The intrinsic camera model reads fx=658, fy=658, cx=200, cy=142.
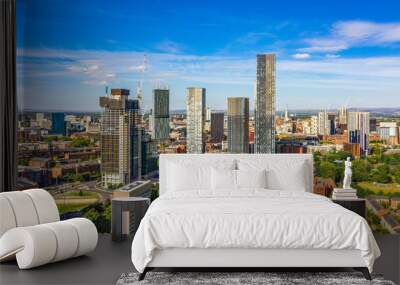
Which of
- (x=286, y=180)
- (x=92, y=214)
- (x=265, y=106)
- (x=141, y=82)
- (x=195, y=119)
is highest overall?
(x=141, y=82)

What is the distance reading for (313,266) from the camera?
5.38m

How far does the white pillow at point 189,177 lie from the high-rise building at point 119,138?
40.0 inches

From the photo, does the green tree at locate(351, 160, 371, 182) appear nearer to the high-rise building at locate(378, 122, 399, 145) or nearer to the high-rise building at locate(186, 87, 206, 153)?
the high-rise building at locate(378, 122, 399, 145)

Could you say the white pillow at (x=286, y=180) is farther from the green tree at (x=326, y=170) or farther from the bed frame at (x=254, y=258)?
the bed frame at (x=254, y=258)

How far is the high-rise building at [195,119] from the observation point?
27.6ft

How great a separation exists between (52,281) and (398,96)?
4.99 metres

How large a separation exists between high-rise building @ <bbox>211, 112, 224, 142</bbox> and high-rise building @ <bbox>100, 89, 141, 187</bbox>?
3.13 feet

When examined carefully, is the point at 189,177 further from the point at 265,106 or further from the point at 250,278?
the point at 250,278

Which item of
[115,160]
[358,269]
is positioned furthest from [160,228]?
[115,160]

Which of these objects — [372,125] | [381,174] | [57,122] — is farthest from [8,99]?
[381,174]

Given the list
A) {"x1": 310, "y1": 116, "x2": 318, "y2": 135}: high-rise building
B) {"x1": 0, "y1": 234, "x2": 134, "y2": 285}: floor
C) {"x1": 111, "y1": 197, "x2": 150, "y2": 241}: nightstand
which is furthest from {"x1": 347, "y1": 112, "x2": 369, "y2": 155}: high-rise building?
{"x1": 0, "y1": 234, "x2": 134, "y2": 285}: floor

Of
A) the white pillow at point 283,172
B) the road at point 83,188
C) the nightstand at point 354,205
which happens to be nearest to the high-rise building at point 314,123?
the white pillow at point 283,172

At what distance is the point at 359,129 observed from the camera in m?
8.38

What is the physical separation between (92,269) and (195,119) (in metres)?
3.14
